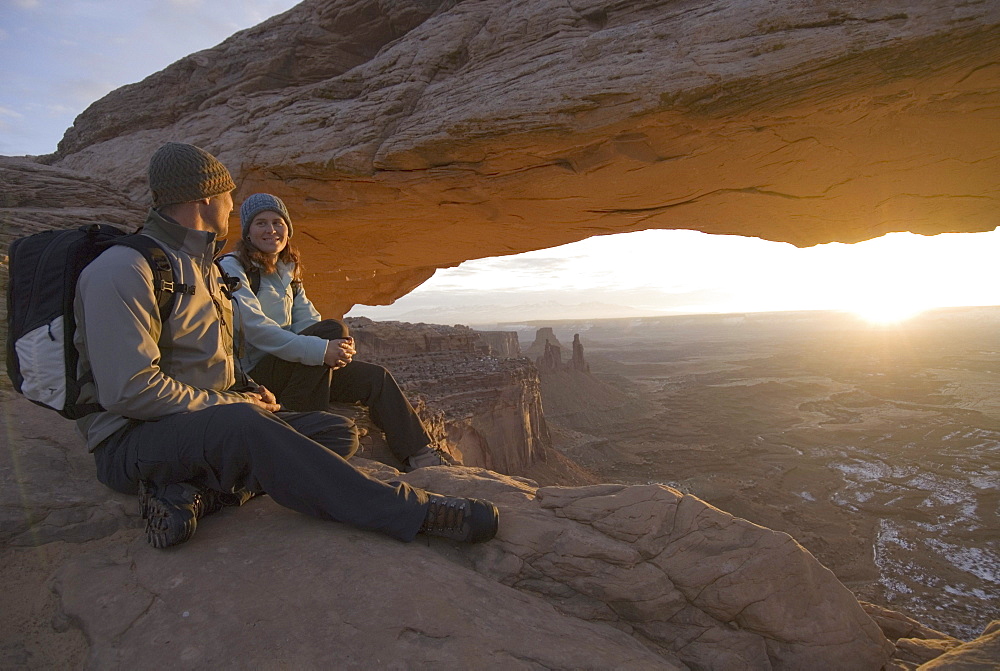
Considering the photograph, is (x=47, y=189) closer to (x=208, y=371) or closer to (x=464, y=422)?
(x=208, y=371)

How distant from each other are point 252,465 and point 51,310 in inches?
40.6

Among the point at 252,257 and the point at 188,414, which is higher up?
the point at 252,257

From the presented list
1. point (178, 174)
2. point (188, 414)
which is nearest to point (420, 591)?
point (188, 414)

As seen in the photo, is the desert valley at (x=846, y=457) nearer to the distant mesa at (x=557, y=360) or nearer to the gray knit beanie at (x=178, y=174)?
the distant mesa at (x=557, y=360)

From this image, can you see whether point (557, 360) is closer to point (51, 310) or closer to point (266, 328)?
point (266, 328)

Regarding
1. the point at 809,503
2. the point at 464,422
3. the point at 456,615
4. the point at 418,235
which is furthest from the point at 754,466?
the point at 456,615

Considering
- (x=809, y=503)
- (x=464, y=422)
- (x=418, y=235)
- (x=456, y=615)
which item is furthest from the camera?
(x=809, y=503)

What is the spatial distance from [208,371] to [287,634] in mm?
1331

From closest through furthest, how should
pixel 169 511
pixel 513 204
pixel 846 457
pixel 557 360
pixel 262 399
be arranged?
pixel 169 511 < pixel 262 399 < pixel 513 204 < pixel 846 457 < pixel 557 360

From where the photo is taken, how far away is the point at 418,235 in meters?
10.1

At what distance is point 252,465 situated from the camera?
7.51 feet

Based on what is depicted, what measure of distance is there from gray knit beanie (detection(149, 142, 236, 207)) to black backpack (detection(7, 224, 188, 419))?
0.34 metres

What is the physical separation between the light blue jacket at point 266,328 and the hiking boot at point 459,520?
1432 millimetres

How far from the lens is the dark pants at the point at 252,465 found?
2.26m
